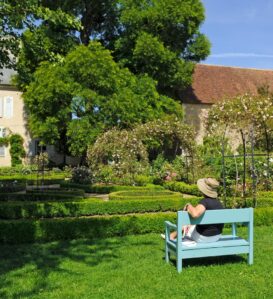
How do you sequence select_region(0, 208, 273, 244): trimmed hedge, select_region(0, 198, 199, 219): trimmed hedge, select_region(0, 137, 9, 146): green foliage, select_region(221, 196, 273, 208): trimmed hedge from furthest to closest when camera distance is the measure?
1. select_region(0, 137, 9, 146): green foliage
2. select_region(221, 196, 273, 208): trimmed hedge
3. select_region(0, 198, 199, 219): trimmed hedge
4. select_region(0, 208, 273, 244): trimmed hedge

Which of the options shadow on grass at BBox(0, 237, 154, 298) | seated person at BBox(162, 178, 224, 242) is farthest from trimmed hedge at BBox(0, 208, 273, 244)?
seated person at BBox(162, 178, 224, 242)

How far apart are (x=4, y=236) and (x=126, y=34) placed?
2224 centimetres

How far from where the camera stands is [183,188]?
56.6 ft

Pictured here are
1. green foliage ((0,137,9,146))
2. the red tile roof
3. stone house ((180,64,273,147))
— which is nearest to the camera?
stone house ((180,64,273,147))

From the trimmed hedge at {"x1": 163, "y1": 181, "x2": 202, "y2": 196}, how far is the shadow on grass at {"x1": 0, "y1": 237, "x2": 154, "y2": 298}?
8.43 meters

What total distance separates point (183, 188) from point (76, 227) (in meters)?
9.50

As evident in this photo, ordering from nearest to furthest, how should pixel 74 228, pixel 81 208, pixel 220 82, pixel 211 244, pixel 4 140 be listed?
pixel 211 244 < pixel 74 228 < pixel 81 208 < pixel 4 140 < pixel 220 82

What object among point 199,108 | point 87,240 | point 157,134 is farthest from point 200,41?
point 87,240

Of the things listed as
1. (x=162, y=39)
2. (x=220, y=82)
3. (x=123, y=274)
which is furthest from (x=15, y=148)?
(x=123, y=274)

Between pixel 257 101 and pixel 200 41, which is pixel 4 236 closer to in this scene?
pixel 257 101

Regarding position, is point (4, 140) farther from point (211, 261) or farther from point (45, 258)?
point (211, 261)

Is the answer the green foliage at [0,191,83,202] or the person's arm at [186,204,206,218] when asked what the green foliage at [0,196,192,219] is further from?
the person's arm at [186,204,206,218]

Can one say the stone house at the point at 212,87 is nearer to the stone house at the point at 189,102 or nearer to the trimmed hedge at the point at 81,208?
the stone house at the point at 189,102

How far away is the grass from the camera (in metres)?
4.85
